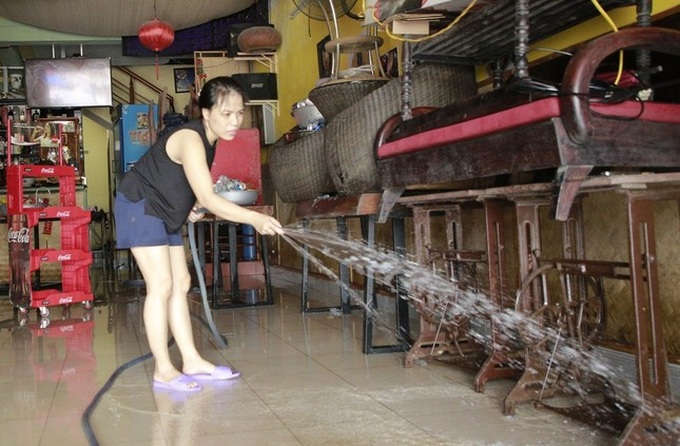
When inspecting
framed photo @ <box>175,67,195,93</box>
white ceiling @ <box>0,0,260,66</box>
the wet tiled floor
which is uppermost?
white ceiling @ <box>0,0,260,66</box>

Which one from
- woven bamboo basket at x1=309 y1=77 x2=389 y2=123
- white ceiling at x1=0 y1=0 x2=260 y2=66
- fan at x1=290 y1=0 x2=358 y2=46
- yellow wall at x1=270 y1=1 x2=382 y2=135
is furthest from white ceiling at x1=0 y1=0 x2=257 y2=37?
woven bamboo basket at x1=309 y1=77 x2=389 y2=123

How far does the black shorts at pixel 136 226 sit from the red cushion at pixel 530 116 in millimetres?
1176

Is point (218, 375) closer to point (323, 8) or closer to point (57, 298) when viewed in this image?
point (57, 298)

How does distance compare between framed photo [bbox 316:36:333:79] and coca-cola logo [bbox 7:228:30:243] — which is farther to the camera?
framed photo [bbox 316:36:333:79]

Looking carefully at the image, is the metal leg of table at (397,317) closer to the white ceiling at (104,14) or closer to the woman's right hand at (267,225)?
the woman's right hand at (267,225)

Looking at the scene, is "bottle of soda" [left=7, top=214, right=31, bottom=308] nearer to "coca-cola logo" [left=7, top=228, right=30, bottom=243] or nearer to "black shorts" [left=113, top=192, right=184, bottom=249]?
"coca-cola logo" [left=7, top=228, right=30, bottom=243]

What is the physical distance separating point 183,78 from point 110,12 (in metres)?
3.05

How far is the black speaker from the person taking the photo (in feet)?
25.5

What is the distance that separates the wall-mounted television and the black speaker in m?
3.93

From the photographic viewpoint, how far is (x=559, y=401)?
8.09 feet

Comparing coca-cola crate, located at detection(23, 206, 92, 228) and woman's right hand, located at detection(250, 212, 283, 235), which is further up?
coca-cola crate, located at detection(23, 206, 92, 228)

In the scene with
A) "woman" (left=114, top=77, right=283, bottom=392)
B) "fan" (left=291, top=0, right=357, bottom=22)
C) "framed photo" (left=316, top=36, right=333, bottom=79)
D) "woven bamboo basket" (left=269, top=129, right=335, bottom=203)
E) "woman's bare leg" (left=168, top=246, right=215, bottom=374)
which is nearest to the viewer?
"woman" (left=114, top=77, right=283, bottom=392)

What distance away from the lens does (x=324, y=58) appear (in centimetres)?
607

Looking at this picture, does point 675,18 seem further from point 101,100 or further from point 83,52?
point 83,52
